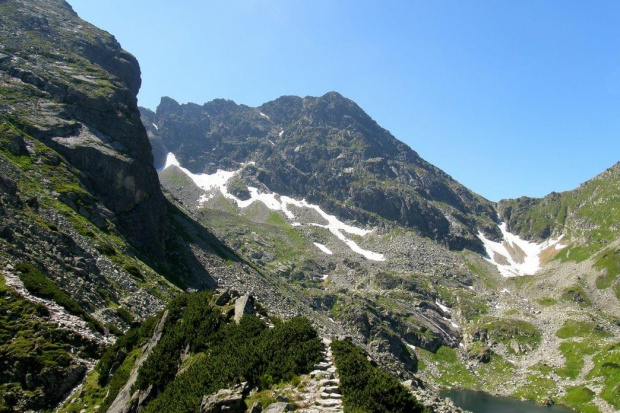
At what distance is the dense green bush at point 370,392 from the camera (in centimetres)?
1630

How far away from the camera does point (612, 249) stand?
19188cm

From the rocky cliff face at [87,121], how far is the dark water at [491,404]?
298 feet

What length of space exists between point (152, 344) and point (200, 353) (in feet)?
19.2

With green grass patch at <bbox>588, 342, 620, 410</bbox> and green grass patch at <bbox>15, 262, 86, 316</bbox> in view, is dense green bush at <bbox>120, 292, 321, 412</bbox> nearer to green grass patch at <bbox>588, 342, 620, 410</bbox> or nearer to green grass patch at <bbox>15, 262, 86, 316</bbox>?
green grass patch at <bbox>15, 262, 86, 316</bbox>

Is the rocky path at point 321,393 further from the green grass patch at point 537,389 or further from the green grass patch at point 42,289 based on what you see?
the green grass patch at point 537,389

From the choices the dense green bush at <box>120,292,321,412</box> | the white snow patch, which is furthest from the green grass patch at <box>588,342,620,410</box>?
the dense green bush at <box>120,292,321,412</box>

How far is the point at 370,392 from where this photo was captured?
1695cm

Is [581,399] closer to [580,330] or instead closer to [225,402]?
[580,330]

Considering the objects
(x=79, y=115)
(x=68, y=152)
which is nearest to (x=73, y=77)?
(x=79, y=115)

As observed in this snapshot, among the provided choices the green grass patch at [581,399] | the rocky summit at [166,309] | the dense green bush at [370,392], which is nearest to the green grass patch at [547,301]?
the rocky summit at [166,309]

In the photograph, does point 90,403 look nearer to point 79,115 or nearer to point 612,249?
point 79,115

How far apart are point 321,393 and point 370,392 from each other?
2.22m

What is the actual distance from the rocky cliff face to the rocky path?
255ft

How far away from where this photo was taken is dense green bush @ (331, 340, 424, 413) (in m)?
16.3
